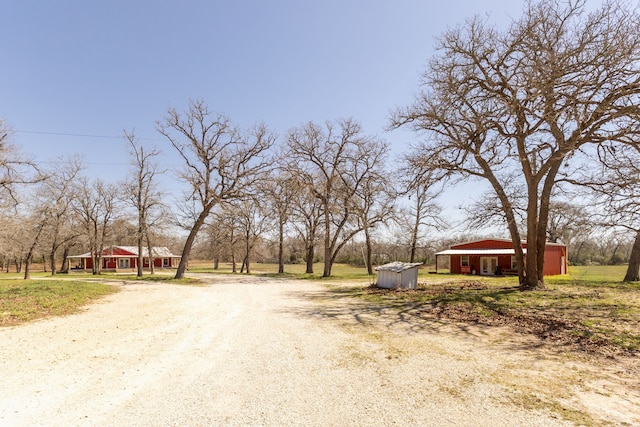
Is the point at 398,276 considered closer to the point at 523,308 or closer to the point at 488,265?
the point at 523,308

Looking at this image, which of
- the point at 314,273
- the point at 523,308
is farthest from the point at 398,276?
the point at 314,273

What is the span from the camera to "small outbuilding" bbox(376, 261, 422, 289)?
59.0 ft

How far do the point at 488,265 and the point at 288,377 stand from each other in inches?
1320

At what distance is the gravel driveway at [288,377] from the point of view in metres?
4.33

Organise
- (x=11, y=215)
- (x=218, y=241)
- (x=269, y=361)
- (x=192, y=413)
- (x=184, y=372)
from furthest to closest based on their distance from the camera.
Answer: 1. (x=218, y=241)
2. (x=11, y=215)
3. (x=269, y=361)
4. (x=184, y=372)
5. (x=192, y=413)

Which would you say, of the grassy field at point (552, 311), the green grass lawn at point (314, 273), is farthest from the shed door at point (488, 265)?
the grassy field at point (552, 311)

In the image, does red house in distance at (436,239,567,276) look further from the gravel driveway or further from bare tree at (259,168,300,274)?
the gravel driveway

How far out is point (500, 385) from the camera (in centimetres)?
532

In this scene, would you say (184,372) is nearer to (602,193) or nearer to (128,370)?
(128,370)

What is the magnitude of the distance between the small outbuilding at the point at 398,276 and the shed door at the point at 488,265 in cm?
1920

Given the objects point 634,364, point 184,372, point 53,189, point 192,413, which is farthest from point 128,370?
point 53,189

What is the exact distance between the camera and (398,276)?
58.9 ft

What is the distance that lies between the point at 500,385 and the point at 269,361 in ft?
12.3

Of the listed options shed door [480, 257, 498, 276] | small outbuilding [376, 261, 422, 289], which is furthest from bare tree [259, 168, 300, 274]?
shed door [480, 257, 498, 276]
